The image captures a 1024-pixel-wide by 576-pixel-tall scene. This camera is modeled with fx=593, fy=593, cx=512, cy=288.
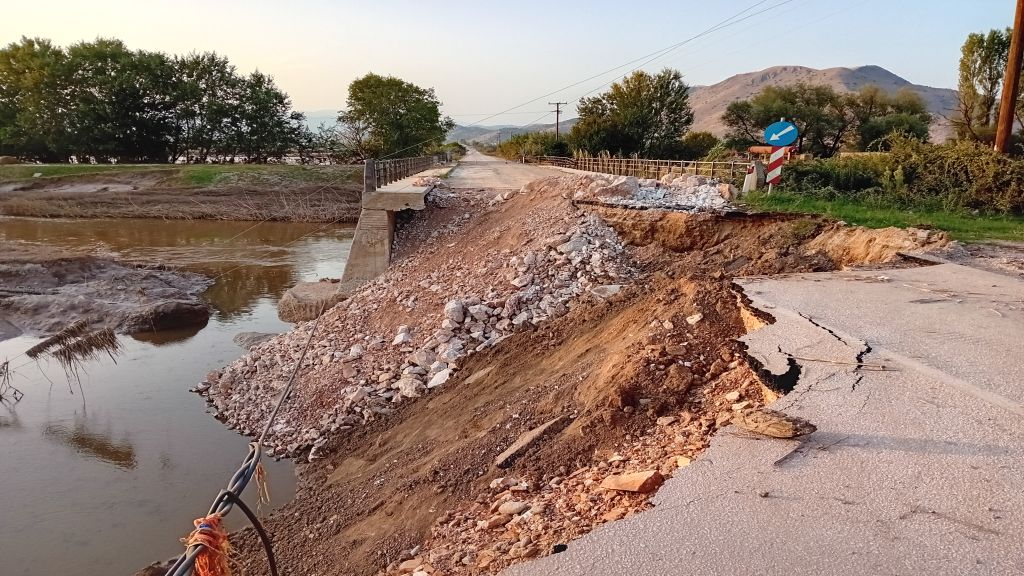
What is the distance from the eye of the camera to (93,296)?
15281 millimetres

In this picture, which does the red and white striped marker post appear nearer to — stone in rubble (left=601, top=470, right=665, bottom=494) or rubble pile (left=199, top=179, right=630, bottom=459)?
rubble pile (left=199, top=179, right=630, bottom=459)

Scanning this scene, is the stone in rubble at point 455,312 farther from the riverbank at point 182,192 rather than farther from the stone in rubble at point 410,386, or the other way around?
the riverbank at point 182,192

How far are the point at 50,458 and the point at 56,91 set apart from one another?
4267cm

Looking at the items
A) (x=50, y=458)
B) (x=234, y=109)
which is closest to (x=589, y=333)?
(x=50, y=458)

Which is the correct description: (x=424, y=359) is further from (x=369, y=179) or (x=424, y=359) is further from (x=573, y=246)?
(x=369, y=179)

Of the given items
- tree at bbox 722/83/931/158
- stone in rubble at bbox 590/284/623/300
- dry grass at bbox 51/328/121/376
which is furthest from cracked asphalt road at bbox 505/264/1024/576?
tree at bbox 722/83/931/158

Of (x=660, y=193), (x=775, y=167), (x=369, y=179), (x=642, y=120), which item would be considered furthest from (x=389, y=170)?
(x=642, y=120)

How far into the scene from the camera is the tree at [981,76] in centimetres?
3005

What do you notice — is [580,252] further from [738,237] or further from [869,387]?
[869,387]

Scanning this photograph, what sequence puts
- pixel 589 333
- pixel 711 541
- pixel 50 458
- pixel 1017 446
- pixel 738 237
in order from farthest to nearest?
pixel 738 237
pixel 50 458
pixel 589 333
pixel 1017 446
pixel 711 541

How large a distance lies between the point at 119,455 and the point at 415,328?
14.5ft

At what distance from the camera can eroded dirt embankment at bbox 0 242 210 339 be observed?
13.8 meters

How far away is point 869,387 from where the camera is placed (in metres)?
4.20

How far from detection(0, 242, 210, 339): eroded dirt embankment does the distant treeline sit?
26399 millimetres
